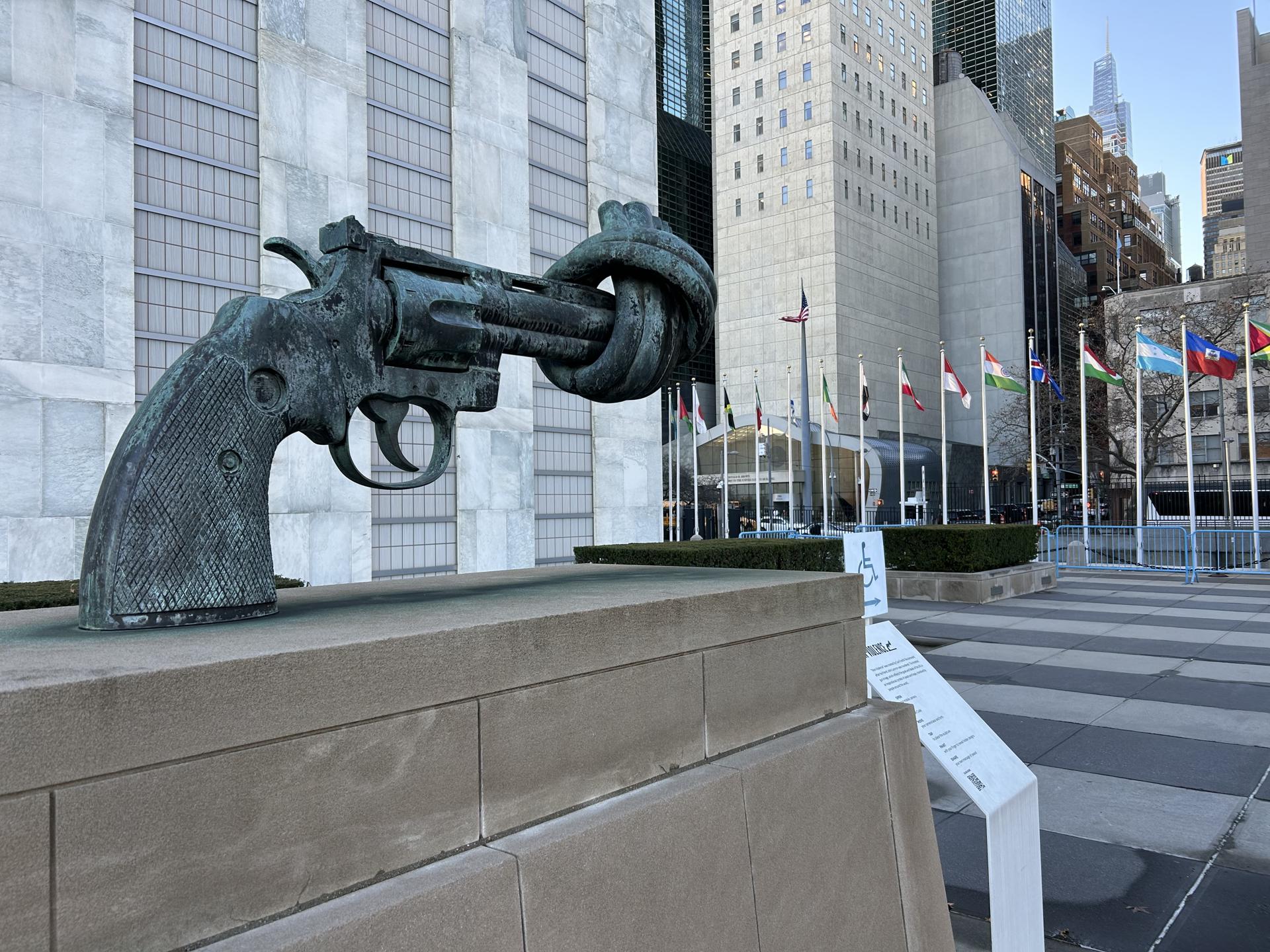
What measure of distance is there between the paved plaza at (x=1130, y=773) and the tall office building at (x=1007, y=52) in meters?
86.2

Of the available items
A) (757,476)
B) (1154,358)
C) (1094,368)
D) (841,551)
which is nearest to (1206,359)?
(1154,358)

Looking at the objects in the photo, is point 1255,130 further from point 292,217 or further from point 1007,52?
point 292,217

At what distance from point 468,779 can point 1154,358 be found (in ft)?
81.2

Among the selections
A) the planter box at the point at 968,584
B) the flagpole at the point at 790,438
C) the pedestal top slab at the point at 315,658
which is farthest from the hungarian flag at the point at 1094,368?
the pedestal top slab at the point at 315,658

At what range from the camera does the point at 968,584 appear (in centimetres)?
1792

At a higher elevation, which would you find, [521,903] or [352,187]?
[352,187]

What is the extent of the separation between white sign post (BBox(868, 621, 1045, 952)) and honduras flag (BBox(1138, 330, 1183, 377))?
21584 millimetres

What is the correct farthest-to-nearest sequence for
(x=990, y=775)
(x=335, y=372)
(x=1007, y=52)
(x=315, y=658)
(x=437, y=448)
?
(x=1007, y=52), (x=990, y=775), (x=437, y=448), (x=335, y=372), (x=315, y=658)

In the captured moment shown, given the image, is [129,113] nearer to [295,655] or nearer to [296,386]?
[296,386]

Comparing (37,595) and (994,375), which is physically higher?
(994,375)

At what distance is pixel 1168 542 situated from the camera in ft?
94.6

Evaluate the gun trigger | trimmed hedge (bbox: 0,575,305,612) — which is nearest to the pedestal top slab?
the gun trigger

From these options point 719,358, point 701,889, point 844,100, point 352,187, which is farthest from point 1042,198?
point 701,889

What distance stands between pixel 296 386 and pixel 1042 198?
3490 inches
